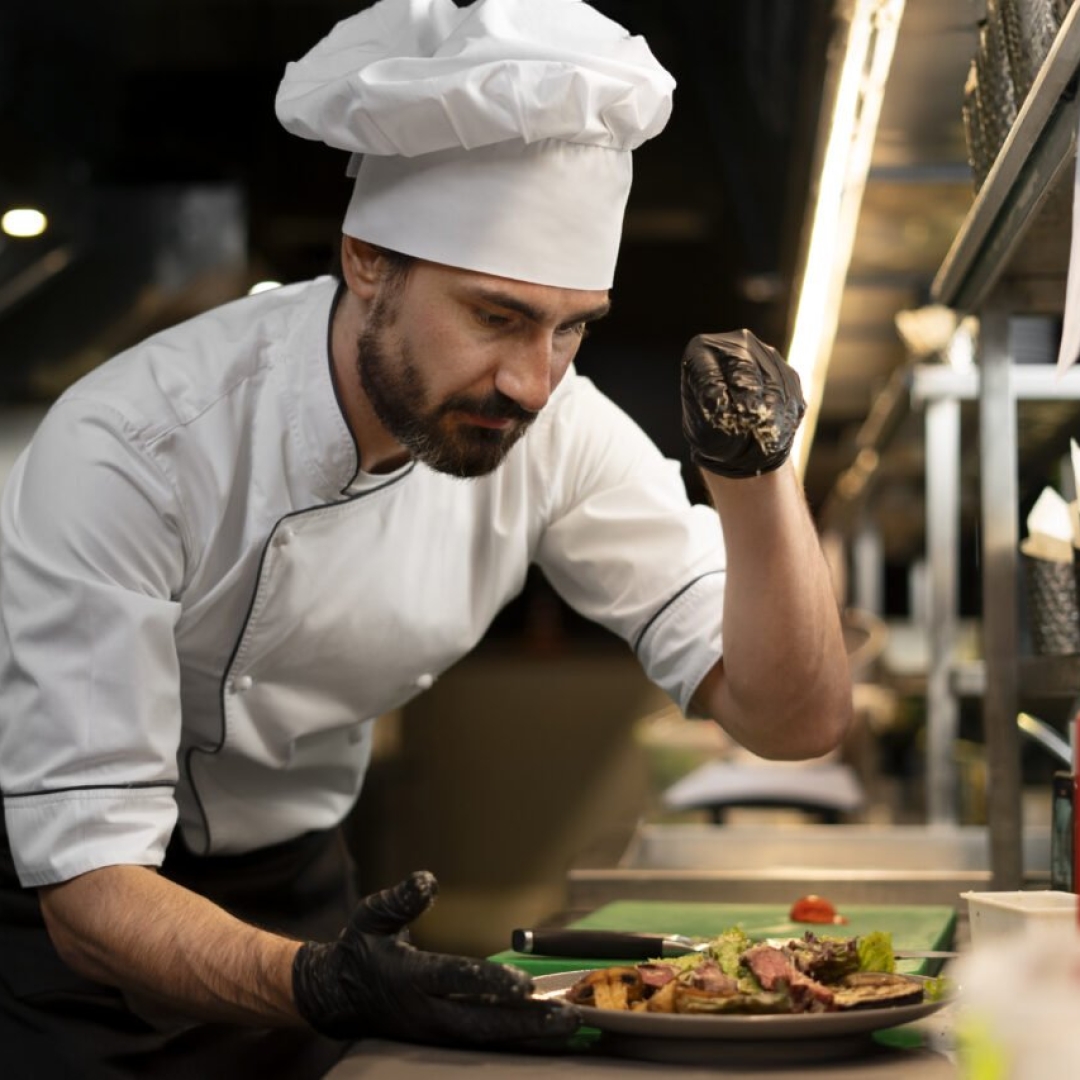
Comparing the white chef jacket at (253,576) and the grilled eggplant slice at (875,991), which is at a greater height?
the white chef jacket at (253,576)

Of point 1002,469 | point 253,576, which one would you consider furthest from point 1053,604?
point 253,576

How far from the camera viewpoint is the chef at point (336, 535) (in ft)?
4.50

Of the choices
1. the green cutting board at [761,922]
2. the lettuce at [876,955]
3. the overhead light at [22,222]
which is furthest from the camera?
the overhead light at [22,222]

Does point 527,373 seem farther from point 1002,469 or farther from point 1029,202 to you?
point 1002,469

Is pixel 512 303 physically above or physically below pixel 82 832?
above

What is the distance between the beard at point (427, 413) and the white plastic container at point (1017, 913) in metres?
0.62

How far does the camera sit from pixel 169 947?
1.25 m

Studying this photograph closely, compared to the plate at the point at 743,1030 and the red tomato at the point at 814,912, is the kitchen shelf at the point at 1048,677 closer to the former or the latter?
the red tomato at the point at 814,912

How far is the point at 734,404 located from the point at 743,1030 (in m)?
0.57

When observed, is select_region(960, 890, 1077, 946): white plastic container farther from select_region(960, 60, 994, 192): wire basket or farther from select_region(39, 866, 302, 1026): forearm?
select_region(960, 60, 994, 192): wire basket

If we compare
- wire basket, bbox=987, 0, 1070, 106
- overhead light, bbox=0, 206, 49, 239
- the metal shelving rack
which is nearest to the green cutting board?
the metal shelving rack

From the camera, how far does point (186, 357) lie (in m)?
1.63

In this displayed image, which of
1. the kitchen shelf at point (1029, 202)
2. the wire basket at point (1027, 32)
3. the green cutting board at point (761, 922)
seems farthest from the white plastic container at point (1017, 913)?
the wire basket at point (1027, 32)

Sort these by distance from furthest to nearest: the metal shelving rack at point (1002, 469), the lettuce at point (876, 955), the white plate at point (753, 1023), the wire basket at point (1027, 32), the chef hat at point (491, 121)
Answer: the metal shelving rack at point (1002, 469)
the chef hat at point (491, 121)
the wire basket at point (1027, 32)
the lettuce at point (876, 955)
the white plate at point (753, 1023)
